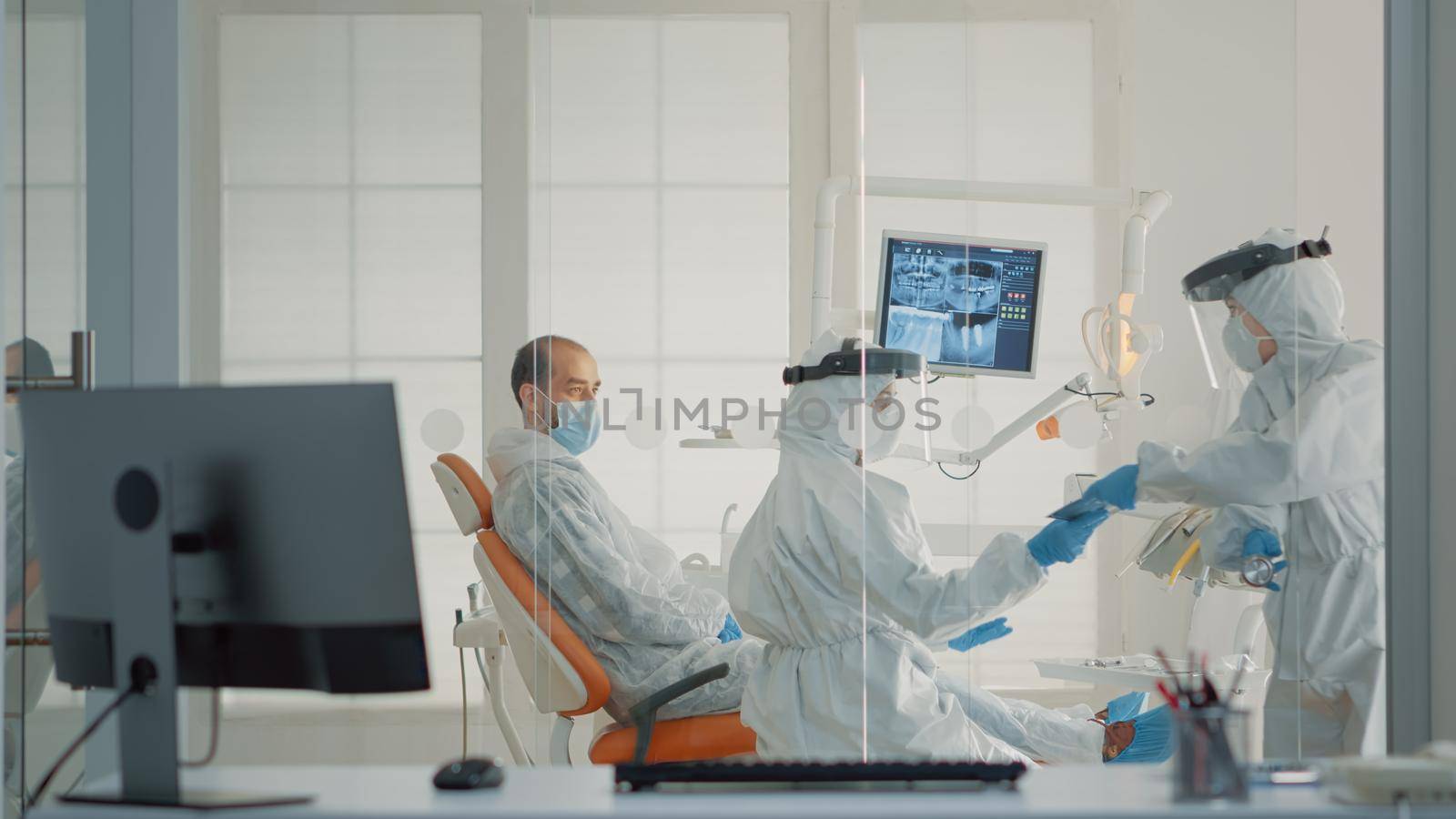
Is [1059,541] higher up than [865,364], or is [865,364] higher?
[865,364]

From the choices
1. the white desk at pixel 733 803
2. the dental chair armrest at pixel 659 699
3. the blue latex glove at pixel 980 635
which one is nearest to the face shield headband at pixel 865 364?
the blue latex glove at pixel 980 635

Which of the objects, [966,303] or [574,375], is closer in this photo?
[966,303]

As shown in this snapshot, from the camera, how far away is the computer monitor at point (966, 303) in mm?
2461

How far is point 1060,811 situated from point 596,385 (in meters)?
1.59

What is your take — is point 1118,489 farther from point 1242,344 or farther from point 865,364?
point 865,364

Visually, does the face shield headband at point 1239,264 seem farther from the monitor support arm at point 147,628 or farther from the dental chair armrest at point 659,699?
the monitor support arm at point 147,628

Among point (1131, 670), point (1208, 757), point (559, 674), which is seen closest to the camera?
point (1208, 757)

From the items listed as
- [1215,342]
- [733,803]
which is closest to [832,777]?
[733,803]

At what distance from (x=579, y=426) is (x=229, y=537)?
1.28m

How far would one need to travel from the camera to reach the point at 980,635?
2.36m

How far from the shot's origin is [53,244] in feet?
7.89

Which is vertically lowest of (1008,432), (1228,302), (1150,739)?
(1150,739)

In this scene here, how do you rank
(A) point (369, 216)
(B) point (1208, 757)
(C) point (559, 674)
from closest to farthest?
(B) point (1208, 757) < (C) point (559, 674) < (A) point (369, 216)

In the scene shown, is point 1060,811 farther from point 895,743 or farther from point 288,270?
point 288,270
